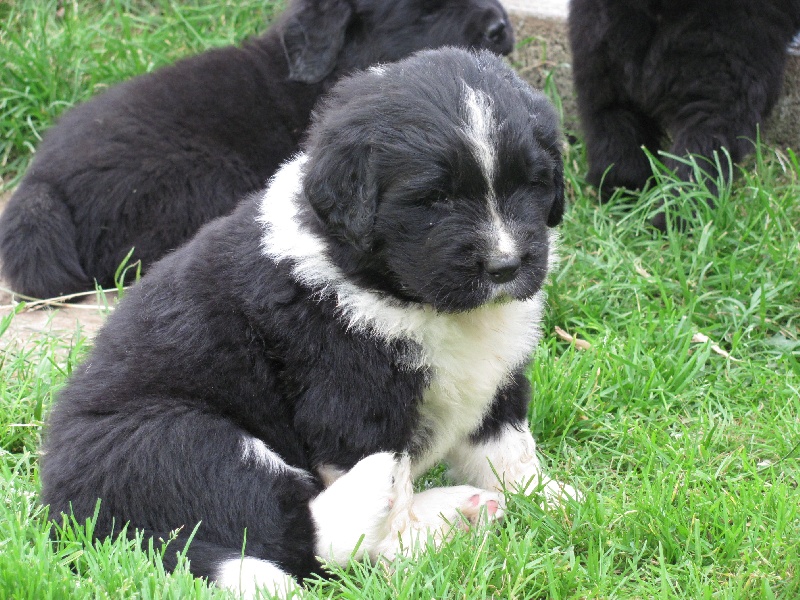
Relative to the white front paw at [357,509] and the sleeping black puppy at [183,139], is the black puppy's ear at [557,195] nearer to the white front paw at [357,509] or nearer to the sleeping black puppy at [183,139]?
the white front paw at [357,509]

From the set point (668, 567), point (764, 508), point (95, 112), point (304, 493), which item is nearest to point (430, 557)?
point (304, 493)

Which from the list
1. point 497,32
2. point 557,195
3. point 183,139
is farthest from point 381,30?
point 557,195

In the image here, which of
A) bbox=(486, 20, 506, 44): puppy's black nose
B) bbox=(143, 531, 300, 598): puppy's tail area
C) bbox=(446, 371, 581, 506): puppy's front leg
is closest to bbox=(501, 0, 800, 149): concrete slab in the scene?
bbox=(486, 20, 506, 44): puppy's black nose

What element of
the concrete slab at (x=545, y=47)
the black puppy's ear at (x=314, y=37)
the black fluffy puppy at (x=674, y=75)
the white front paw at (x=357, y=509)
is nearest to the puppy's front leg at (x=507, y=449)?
the white front paw at (x=357, y=509)

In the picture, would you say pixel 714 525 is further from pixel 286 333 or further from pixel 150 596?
pixel 150 596

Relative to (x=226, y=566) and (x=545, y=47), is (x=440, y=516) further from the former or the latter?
(x=545, y=47)

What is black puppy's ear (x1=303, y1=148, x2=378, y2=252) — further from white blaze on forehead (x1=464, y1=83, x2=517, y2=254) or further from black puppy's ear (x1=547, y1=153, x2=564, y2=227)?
black puppy's ear (x1=547, y1=153, x2=564, y2=227)

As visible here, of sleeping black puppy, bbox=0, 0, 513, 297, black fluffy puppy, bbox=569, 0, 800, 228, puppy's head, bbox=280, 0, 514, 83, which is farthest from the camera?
puppy's head, bbox=280, 0, 514, 83
